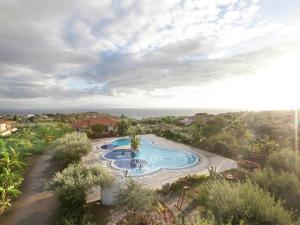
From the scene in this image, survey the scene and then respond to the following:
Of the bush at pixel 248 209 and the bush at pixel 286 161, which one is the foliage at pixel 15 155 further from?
the bush at pixel 286 161

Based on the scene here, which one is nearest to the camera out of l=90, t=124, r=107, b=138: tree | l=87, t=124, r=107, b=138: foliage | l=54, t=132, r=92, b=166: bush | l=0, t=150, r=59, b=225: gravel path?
l=0, t=150, r=59, b=225: gravel path

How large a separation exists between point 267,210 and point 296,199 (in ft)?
8.76

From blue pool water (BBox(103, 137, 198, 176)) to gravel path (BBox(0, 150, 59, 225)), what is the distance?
4.69 meters

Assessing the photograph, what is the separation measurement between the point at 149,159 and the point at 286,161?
9.04 metres

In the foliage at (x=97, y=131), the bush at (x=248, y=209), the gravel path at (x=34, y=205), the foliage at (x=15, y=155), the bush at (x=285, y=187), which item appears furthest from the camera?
the foliage at (x=97, y=131)

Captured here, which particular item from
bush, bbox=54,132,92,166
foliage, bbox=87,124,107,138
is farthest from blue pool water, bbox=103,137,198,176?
foliage, bbox=87,124,107,138

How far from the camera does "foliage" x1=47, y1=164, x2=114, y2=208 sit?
648 cm

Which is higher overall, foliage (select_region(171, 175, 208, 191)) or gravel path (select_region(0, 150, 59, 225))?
foliage (select_region(171, 175, 208, 191))

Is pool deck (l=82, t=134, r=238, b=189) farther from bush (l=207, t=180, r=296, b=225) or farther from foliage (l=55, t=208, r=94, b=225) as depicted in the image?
bush (l=207, t=180, r=296, b=225)

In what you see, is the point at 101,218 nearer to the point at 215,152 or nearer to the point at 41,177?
the point at 41,177

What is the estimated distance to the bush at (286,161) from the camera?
8719 mm

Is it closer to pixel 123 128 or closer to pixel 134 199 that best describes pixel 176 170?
pixel 134 199

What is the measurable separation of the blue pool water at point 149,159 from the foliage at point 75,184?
4.58 m

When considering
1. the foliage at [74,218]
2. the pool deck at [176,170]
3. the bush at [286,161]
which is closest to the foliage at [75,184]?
the foliage at [74,218]
